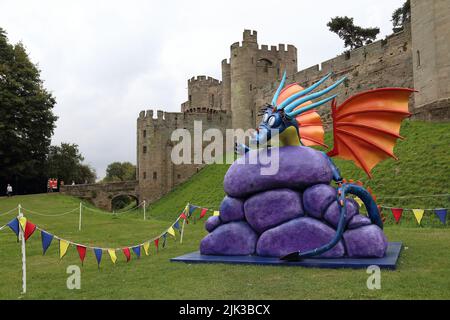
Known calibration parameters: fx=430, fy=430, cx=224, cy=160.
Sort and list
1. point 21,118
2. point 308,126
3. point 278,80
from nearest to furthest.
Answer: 1. point 308,126
2. point 21,118
3. point 278,80

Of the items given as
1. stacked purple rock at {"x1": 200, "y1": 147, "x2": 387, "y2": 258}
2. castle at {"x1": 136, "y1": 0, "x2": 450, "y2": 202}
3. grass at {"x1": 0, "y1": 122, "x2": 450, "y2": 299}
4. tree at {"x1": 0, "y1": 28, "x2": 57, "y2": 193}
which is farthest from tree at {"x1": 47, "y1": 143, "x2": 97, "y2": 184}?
stacked purple rock at {"x1": 200, "y1": 147, "x2": 387, "y2": 258}

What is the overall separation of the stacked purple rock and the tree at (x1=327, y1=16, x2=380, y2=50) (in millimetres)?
36654

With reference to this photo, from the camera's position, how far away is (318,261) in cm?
784

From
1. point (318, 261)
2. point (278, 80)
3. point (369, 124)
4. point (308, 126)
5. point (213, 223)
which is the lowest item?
point (318, 261)

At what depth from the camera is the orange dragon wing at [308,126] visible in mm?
10172

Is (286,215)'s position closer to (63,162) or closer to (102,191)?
(102,191)

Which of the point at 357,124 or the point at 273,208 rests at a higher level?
the point at 357,124

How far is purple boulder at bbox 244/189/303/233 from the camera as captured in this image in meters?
8.49

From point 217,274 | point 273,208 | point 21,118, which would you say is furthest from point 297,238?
point 21,118

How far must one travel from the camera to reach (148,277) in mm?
7355

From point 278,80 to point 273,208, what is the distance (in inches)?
1257

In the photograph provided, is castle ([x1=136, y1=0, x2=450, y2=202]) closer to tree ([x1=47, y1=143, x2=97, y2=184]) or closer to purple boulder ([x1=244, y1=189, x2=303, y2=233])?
tree ([x1=47, y1=143, x2=97, y2=184])

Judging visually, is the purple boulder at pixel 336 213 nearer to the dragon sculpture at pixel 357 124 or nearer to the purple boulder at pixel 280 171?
the dragon sculpture at pixel 357 124
